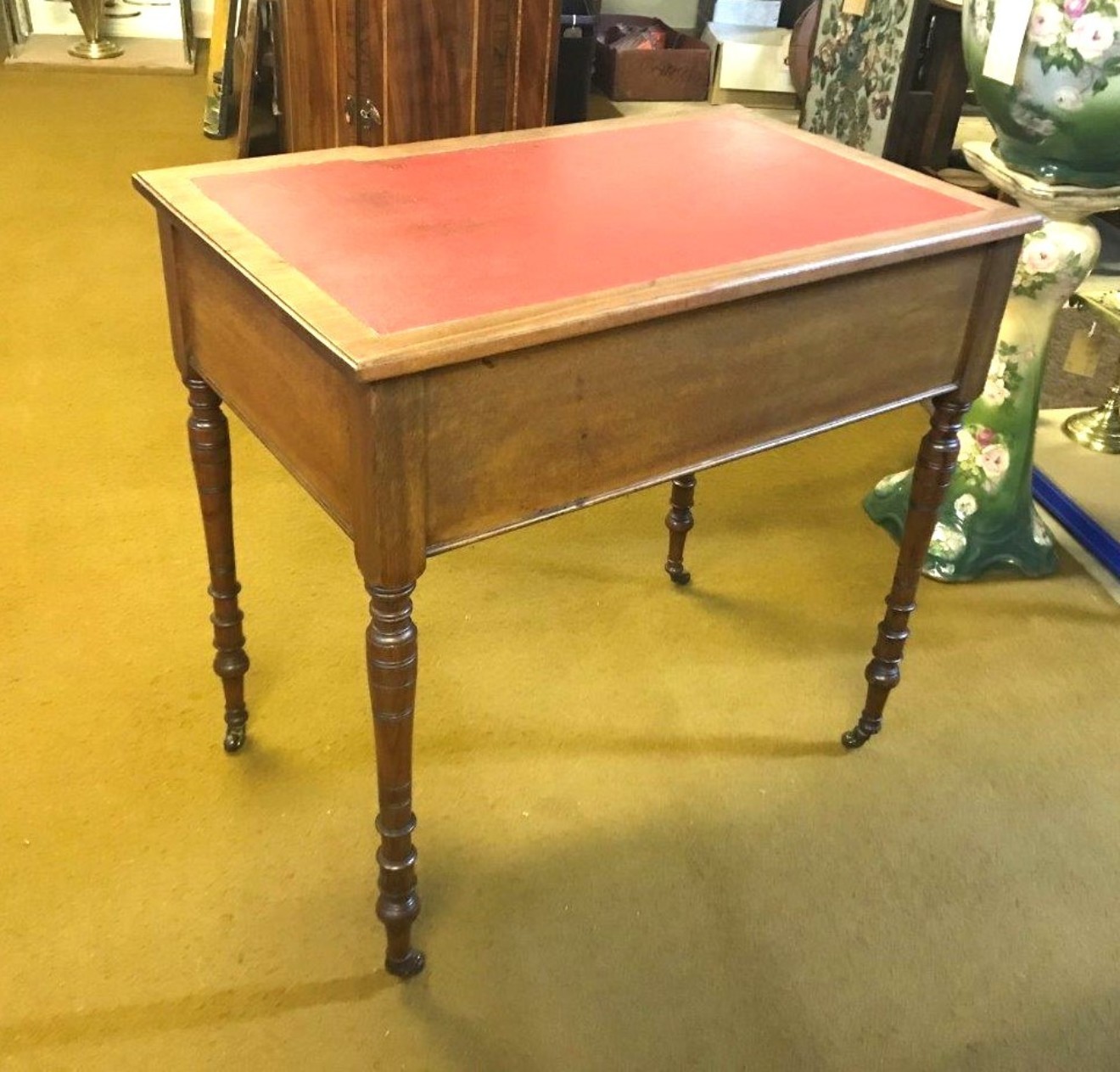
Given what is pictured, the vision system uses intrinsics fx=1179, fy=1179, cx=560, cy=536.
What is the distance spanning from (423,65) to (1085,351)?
1.35 meters

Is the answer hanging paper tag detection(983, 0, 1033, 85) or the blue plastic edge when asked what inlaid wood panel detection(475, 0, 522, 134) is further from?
the blue plastic edge

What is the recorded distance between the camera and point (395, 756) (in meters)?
1.07

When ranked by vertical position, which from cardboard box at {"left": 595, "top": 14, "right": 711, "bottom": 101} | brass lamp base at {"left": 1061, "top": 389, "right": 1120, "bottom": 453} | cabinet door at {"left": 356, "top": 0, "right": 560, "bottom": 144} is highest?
cabinet door at {"left": 356, "top": 0, "right": 560, "bottom": 144}

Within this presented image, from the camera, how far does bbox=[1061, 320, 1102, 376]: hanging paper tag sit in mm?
1911

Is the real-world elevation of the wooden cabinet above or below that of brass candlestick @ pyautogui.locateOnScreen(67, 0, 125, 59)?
above

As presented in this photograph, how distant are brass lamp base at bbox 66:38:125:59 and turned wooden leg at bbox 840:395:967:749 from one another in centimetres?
397

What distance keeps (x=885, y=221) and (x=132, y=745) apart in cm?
108

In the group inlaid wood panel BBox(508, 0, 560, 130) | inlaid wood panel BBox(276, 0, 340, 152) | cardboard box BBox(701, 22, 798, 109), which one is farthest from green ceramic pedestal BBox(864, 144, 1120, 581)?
cardboard box BBox(701, 22, 798, 109)

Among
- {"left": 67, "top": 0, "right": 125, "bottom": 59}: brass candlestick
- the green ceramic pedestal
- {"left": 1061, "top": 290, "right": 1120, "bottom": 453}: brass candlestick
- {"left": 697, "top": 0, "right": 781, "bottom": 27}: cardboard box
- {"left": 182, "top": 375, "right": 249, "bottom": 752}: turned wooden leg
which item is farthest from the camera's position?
Result: {"left": 67, "top": 0, "right": 125, "bottom": 59}: brass candlestick

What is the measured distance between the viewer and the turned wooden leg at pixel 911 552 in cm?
129

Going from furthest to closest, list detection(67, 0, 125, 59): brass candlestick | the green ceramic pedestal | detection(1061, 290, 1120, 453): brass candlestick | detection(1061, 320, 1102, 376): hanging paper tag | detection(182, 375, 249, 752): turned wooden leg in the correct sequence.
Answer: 1. detection(67, 0, 125, 59): brass candlestick
2. detection(1061, 290, 1120, 453): brass candlestick
3. detection(1061, 320, 1102, 376): hanging paper tag
4. the green ceramic pedestal
5. detection(182, 375, 249, 752): turned wooden leg

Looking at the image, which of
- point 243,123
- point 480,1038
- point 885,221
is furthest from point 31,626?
point 243,123

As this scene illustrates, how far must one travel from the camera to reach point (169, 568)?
5.92 feet

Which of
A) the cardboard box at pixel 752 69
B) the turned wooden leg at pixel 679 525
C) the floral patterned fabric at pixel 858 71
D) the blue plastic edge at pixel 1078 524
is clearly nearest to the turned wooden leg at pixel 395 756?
the turned wooden leg at pixel 679 525
